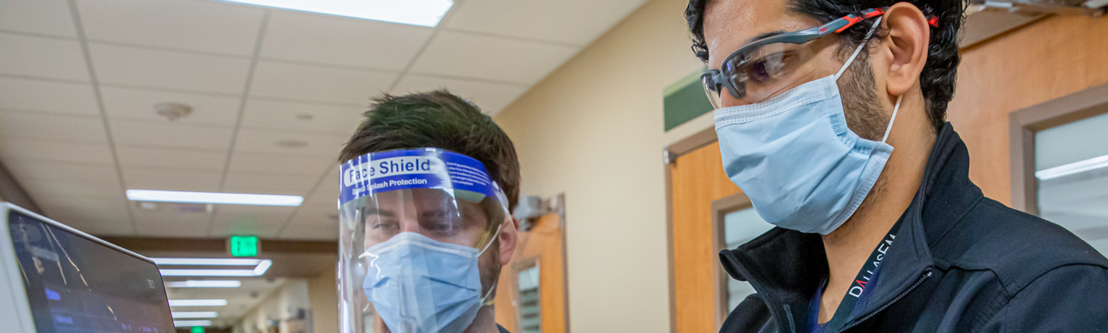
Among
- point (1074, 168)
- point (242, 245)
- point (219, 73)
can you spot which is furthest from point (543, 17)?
point (242, 245)

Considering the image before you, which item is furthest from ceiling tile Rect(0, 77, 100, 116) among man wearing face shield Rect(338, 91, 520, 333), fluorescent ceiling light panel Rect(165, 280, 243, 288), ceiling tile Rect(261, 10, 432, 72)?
fluorescent ceiling light panel Rect(165, 280, 243, 288)

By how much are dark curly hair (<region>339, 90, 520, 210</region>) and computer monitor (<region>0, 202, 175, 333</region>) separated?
34 cm

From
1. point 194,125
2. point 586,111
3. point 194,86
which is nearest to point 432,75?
point 586,111

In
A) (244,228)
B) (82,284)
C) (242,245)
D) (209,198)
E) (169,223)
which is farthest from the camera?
(244,228)

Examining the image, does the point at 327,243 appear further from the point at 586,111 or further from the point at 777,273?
the point at 777,273

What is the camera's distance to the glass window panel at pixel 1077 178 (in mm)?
1586

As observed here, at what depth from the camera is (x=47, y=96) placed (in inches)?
166

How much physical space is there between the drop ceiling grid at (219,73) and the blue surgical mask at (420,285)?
2.28 metres

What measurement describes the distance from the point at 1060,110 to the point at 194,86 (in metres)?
3.91

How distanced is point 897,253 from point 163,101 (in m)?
4.41

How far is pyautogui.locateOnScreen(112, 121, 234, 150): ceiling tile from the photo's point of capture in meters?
4.88

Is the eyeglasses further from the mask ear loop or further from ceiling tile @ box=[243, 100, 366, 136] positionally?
ceiling tile @ box=[243, 100, 366, 136]

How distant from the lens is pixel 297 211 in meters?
7.88

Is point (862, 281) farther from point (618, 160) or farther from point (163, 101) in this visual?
point (163, 101)
